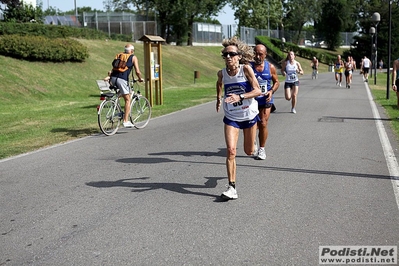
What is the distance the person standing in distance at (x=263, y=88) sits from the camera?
9109 millimetres

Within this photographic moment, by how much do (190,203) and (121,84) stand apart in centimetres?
650

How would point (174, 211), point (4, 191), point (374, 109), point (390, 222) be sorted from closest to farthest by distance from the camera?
point (390, 222) → point (174, 211) → point (4, 191) → point (374, 109)

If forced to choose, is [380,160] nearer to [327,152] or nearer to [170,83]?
[327,152]


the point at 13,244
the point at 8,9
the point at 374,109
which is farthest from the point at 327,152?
the point at 8,9

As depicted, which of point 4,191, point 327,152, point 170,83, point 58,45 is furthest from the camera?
point 170,83

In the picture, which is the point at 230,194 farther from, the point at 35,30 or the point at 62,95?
the point at 35,30

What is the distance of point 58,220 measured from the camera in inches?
222

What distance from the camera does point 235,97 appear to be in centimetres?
639

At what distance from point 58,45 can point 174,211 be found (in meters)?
25.1

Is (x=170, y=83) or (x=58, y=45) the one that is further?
(x=170, y=83)

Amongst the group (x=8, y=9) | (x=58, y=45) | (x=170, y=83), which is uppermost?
(x=8, y=9)

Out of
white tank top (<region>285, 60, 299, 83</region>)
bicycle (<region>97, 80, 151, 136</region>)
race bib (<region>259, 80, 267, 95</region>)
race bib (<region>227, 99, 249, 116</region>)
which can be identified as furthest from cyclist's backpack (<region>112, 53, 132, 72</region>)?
race bib (<region>227, 99, 249, 116</region>)

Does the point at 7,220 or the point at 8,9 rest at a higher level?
the point at 8,9

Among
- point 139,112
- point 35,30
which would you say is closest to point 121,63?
point 139,112
